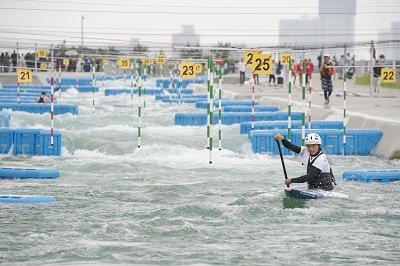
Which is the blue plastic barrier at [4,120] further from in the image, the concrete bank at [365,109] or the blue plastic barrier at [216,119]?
the concrete bank at [365,109]

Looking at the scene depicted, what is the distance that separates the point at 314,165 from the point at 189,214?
7.38ft

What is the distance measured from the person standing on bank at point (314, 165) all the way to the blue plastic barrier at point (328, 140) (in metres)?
6.16

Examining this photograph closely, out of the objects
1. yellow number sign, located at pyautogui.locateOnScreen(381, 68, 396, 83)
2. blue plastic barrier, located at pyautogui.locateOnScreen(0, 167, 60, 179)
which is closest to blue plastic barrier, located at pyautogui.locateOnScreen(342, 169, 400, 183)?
blue plastic barrier, located at pyautogui.locateOnScreen(0, 167, 60, 179)

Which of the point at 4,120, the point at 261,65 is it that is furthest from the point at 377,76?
the point at 4,120

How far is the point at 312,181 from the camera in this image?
14.0 m

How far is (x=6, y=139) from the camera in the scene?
20188 mm

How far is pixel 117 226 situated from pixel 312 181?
3.72m

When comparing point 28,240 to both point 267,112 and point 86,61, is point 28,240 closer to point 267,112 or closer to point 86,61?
point 267,112

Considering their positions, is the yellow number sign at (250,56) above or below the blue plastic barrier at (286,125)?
above

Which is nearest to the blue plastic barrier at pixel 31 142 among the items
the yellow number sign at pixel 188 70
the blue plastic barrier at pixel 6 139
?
the blue plastic barrier at pixel 6 139

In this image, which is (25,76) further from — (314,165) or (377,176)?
(314,165)

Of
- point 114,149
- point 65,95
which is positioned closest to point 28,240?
point 114,149

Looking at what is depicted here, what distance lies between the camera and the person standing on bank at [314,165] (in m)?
13.6

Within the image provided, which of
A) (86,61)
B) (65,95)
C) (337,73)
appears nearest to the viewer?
(65,95)
